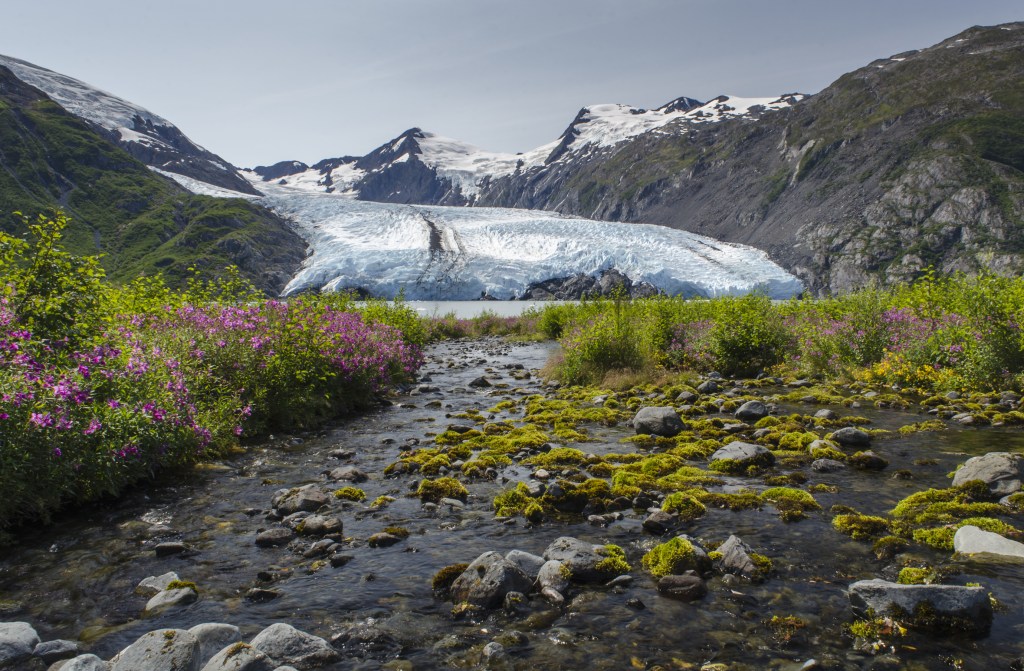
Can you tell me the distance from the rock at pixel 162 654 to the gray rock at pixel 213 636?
0.13 metres

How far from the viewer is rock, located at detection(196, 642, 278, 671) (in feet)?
13.2

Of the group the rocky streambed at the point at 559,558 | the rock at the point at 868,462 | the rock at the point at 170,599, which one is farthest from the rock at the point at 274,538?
the rock at the point at 868,462

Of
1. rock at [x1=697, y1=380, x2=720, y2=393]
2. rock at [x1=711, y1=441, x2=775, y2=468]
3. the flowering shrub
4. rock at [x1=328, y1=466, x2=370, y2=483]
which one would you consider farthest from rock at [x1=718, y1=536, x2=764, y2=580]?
rock at [x1=697, y1=380, x2=720, y2=393]

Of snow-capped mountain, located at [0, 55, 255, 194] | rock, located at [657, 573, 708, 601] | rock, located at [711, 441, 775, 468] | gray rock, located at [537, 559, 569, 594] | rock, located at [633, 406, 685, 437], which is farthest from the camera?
snow-capped mountain, located at [0, 55, 255, 194]

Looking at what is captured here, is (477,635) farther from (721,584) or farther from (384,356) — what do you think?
(384,356)

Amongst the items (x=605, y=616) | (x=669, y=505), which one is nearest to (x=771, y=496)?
(x=669, y=505)

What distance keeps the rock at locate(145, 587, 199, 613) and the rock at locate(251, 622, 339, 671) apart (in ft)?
4.14

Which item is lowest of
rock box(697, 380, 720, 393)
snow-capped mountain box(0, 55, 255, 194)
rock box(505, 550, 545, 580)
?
rock box(697, 380, 720, 393)

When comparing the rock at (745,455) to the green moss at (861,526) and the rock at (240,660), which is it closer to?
the green moss at (861,526)

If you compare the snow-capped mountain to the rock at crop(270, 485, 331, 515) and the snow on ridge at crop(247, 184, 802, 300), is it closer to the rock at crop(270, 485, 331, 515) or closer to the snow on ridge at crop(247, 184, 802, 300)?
the snow on ridge at crop(247, 184, 802, 300)

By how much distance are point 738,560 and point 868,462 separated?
4.16 metres

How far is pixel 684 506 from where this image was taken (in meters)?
6.99

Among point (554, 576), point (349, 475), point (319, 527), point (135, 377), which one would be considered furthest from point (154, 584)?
point (135, 377)

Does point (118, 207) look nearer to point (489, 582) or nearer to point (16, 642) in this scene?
point (16, 642)
